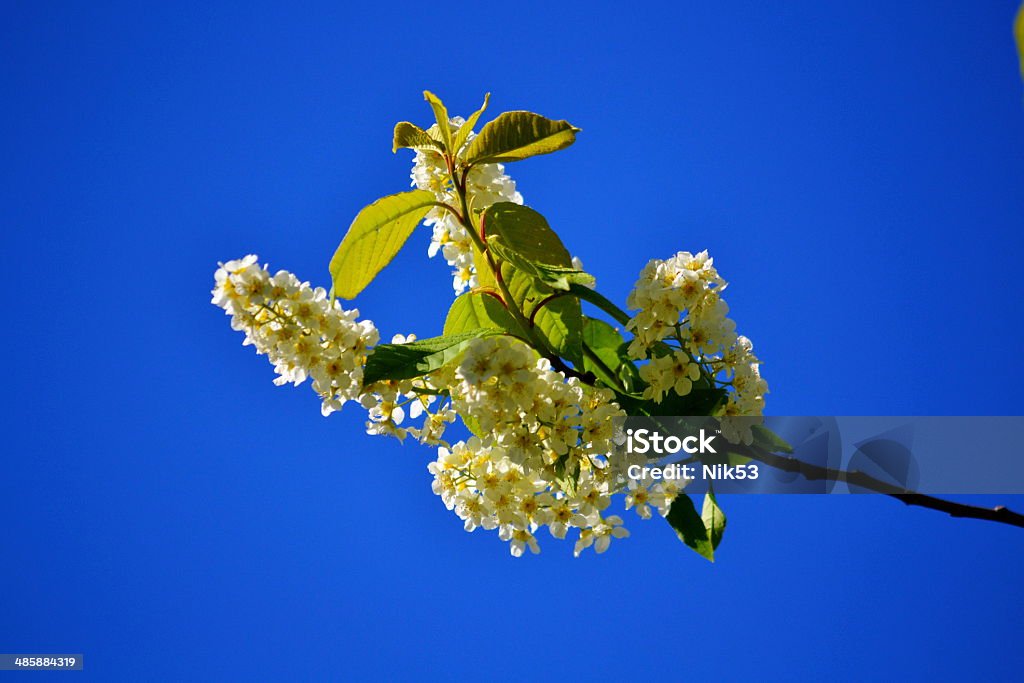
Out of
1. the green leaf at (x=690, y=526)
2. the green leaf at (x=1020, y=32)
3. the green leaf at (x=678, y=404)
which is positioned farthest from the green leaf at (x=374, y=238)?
the green leaf at (x=1020, y=32)

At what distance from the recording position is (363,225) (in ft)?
4.92

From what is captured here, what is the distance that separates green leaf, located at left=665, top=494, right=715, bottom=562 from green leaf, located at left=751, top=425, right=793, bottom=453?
0.21 metres

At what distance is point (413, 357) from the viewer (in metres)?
1.38

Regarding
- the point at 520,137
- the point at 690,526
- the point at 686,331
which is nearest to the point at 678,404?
the point at 686,331

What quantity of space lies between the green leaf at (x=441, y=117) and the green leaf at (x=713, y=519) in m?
0.82

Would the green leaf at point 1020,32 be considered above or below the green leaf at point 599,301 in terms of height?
below

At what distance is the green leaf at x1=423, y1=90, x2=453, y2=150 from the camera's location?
1.58 m

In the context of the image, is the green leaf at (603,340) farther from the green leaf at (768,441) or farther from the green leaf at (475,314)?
the green leaf at (768,441)

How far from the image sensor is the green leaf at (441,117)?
62.0 inches

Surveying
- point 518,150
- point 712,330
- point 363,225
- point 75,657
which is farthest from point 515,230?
point 75,657

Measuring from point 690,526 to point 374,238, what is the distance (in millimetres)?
792

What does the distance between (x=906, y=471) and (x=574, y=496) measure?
0.57 metres

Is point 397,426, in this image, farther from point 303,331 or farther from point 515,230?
point 515,230

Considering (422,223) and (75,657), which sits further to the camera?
(75,657)
